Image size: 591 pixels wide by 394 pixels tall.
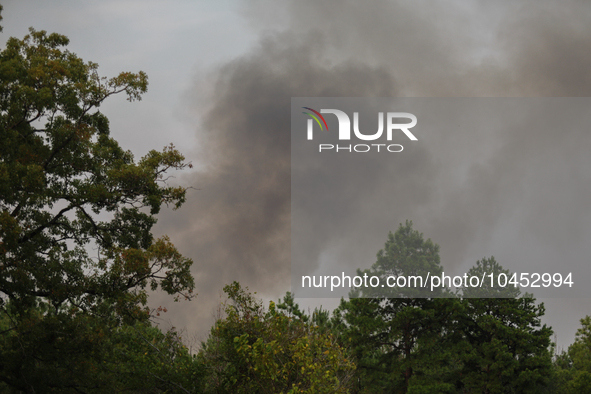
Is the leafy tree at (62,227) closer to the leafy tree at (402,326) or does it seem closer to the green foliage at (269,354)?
the green foliage at (269,354)

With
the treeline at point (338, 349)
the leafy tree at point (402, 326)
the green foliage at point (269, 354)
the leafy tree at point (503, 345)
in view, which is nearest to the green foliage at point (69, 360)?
the treeline at point (338, 349)

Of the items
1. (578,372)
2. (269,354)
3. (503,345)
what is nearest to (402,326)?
(503,345)

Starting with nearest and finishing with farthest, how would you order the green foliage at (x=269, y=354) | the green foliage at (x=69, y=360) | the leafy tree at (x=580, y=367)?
the green foliage at (x=269, y=354)
the green foliage at (x=69, y=360)
the leafy tree at (x=580, y=367)

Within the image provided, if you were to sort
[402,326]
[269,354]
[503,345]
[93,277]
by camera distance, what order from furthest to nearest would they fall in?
[402,326] → [503,345] → [93,277] → [269,354]

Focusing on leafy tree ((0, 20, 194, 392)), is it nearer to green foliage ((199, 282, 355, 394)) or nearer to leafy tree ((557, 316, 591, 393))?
green foliage ((199, 282, 355, 394))

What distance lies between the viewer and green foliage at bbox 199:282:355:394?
36.6 feet

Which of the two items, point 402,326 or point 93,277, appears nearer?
point 93,277

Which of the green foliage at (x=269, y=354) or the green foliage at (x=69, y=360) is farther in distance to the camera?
the green foliage at (x=69, y=360)

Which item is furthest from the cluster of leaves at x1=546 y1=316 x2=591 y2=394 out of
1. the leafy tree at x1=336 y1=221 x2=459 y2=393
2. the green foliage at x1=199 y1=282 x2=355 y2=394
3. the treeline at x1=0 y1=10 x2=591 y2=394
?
the green foliage at x1=199 y1=282 x2=355 y2=394

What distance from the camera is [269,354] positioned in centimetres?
1120

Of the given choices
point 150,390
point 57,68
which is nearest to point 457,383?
point 150,390

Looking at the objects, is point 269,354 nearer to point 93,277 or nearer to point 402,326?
point 93,277

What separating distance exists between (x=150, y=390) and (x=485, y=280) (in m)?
22.1

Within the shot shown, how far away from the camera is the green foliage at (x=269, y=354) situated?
1114cm
